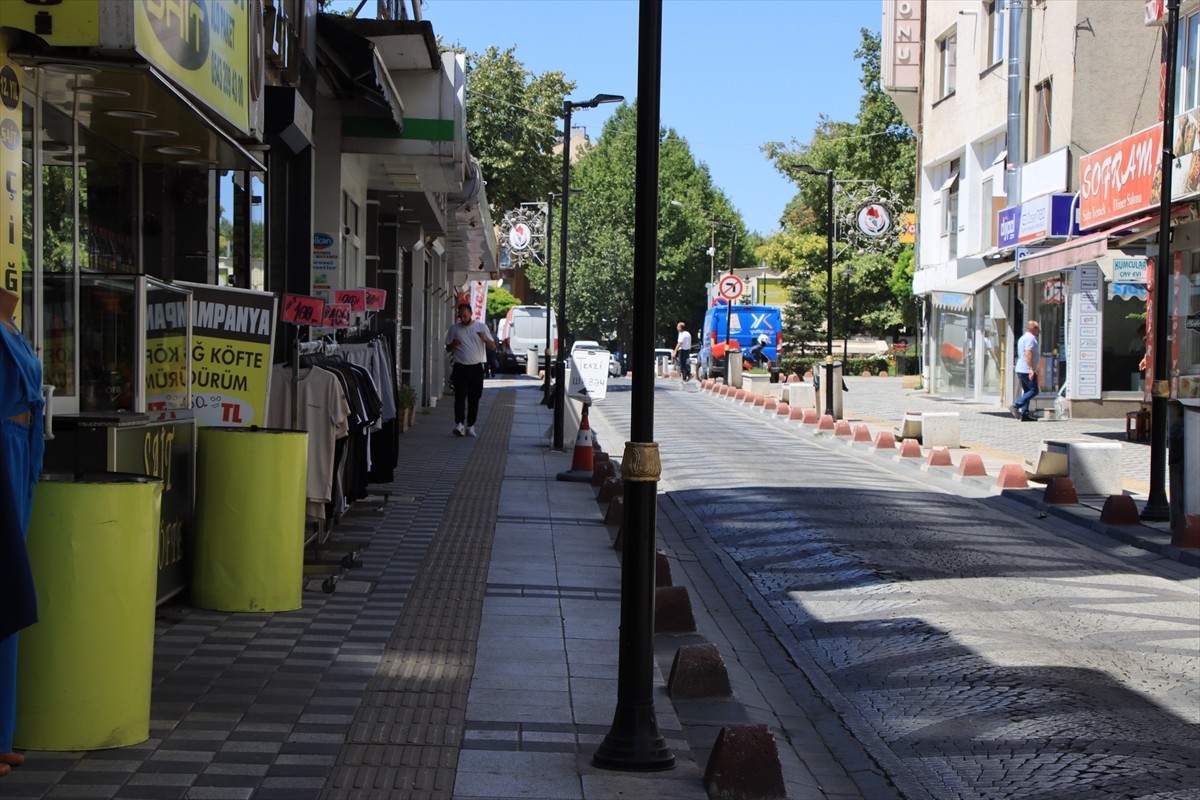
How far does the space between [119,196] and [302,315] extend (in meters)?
1.61

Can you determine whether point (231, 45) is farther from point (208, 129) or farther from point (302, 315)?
point (302, 315)

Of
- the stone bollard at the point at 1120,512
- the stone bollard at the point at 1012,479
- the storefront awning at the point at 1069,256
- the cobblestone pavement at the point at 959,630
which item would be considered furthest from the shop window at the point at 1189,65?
the stone bollard at the point at 1120,512

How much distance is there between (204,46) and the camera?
26.3 feet

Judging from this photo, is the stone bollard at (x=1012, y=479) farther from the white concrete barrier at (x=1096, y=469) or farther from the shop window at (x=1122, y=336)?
the shop window at (x=1122, y=336)

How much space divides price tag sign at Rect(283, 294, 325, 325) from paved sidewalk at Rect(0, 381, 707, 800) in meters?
1.70

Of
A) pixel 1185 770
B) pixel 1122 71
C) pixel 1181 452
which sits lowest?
pixel 1185 770

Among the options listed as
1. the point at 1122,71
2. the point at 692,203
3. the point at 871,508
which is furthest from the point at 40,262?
the point at 692,203

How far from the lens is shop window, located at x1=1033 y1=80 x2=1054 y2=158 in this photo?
1174 inches

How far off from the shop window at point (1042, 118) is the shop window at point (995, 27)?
299 centimetres

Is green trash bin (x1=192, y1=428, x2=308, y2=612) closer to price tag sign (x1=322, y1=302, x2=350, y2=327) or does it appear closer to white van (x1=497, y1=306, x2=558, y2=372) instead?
price tag sign (x1=322, y1=302, x2=350, y2=327)

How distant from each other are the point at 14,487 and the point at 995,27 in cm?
3275

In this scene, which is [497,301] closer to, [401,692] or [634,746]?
[401,692]

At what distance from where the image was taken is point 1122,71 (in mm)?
27703

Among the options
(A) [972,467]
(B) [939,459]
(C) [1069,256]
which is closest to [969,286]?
(C) [1069,256]
